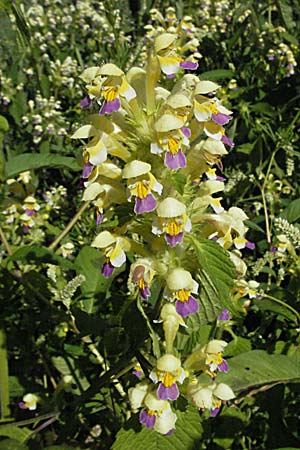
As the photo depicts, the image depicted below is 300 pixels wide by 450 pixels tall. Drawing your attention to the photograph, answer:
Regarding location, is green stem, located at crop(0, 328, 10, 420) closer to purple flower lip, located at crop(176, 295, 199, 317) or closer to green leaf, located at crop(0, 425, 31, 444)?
green leaf, located at crop(0, 425, 31, 444)

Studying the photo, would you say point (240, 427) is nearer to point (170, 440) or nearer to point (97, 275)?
point (170, 440)

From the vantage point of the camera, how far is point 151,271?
1630 millimetres

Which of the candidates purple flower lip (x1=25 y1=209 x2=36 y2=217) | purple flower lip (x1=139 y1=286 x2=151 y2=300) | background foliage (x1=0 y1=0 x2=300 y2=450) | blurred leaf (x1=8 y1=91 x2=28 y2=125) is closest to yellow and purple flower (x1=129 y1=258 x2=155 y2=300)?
purple flower lip (x1=139 y1=286 x2=151 y2=300)

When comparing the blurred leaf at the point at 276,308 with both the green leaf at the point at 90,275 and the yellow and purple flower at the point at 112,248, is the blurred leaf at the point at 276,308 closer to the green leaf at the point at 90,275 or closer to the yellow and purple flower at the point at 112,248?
the green leaf at the point at 90,275

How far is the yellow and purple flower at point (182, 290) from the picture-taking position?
158 centimetres

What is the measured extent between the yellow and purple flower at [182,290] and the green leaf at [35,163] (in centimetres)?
91

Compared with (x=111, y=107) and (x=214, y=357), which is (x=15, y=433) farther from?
(x=111, y=107)

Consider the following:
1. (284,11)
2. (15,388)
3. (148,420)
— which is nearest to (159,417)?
(148,420)

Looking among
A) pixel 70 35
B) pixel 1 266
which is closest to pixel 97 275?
pixel 1 266

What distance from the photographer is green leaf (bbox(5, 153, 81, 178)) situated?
7.86 ft

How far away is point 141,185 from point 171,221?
121mm

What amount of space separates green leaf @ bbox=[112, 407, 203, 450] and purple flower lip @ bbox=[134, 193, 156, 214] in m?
0.66

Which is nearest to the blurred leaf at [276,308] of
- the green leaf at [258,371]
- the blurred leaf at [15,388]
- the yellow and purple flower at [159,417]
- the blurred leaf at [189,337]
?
the green leaf at [258,371]

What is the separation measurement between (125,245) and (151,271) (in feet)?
0.45
